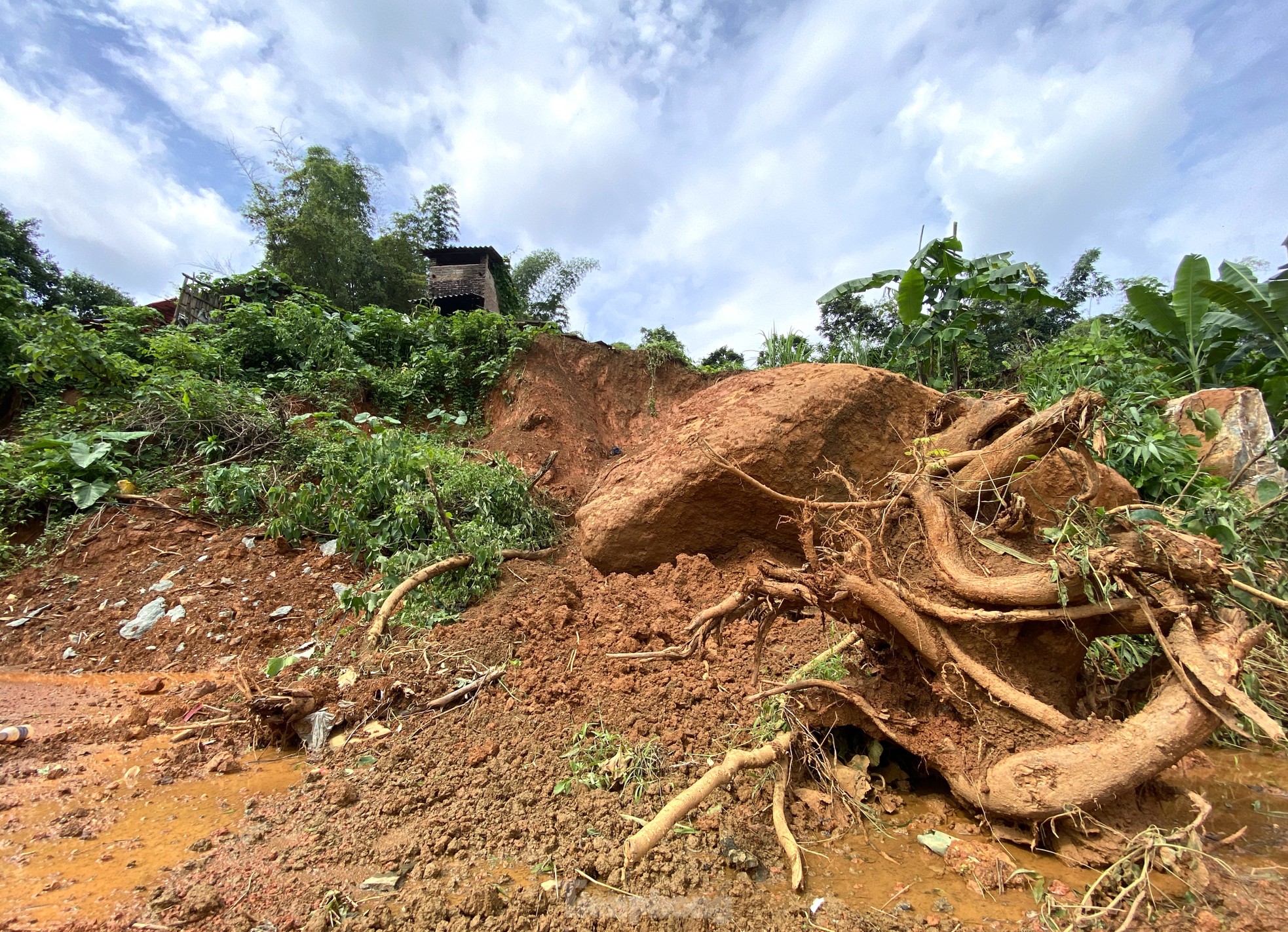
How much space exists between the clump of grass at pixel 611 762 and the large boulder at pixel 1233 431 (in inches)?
243

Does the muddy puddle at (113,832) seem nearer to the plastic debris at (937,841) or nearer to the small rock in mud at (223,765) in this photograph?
the small rock in mud at (223,765)

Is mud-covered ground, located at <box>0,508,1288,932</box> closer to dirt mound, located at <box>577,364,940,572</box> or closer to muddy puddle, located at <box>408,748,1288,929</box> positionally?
muddy puddle, located at <box>408,748,1288,929</box>

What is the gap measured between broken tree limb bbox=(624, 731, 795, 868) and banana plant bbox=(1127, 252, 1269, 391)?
26.5 feet

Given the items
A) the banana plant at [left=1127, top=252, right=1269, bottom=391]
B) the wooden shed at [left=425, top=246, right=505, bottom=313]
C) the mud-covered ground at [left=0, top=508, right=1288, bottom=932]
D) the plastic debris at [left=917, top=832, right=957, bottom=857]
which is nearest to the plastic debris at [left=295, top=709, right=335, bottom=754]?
the mud-covered ground at [left=0, top=508, right=1288, bottom=932]

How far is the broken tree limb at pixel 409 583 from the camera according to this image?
12.4 ft

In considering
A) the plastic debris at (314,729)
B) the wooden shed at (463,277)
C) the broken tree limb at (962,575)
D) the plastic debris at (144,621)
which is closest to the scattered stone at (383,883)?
the plastic debris at (314,729)

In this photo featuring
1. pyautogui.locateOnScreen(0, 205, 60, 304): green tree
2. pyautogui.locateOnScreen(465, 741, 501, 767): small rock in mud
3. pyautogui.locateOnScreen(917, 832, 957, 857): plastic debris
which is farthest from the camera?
pyautogui.locateOnScreen(0, 205, 60, 304): green tree

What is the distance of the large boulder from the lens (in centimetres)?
567

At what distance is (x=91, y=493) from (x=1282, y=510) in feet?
34.2

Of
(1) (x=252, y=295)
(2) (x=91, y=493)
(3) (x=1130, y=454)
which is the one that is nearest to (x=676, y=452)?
(3) (x=1130, y=454)

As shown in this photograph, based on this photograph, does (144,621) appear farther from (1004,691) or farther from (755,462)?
(1004,691)

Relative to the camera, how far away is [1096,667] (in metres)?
2.71

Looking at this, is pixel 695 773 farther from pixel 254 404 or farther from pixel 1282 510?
pixel 254 404

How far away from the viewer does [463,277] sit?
17516mm
